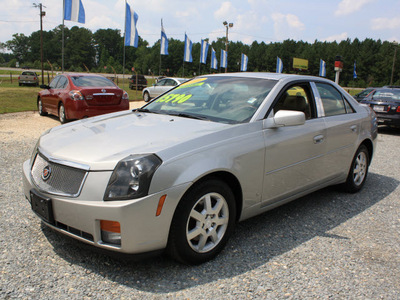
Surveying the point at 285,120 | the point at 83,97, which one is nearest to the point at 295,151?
the point at 285,120

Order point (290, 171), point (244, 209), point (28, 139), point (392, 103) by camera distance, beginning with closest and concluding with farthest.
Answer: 1. point (244, 209)
2. point (290, 171)
3. point (28, 139)
4. point (392, 103)

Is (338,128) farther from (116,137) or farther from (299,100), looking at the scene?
(116,137)

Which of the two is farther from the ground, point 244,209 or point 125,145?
point 125,145

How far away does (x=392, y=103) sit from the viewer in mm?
11594

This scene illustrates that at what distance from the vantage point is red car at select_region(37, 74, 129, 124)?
996 cm

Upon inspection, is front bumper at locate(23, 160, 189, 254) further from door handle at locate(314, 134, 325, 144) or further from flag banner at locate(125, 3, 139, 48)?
flag banner at locate(125, 3, 139, 48)

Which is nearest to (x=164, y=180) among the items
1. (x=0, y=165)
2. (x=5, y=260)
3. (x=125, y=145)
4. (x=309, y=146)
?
(x=125, y=145)

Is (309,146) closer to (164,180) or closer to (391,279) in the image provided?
(391,279)

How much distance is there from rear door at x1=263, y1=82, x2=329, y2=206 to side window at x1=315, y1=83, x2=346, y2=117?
0.78ft

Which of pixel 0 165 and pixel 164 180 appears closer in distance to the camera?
pixel 164 180

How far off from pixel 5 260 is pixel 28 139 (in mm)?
5918

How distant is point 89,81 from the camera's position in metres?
10.6

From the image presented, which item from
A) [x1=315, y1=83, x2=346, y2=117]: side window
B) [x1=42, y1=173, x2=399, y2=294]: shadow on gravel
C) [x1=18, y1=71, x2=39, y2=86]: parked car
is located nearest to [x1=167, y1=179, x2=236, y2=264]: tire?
[x1=42, y1=173, x2=399, y2=294]: shadow on gravel

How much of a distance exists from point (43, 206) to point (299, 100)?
9.32 feet
